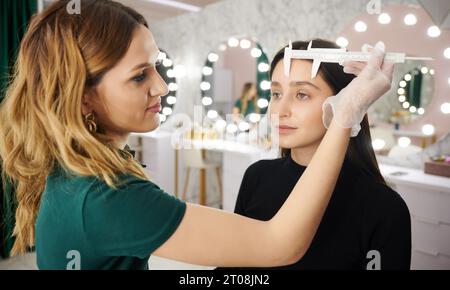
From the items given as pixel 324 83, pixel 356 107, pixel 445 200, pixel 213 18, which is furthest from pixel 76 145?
pixel 213 18

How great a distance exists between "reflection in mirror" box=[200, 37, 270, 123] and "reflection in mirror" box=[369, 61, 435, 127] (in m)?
0.93

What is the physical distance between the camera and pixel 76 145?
586 millimetres

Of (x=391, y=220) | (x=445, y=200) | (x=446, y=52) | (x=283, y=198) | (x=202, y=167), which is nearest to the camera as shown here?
(x=391, y=220)

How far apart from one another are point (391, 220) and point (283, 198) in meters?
0.27

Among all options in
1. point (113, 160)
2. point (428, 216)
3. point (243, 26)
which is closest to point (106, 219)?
point (113, 160)

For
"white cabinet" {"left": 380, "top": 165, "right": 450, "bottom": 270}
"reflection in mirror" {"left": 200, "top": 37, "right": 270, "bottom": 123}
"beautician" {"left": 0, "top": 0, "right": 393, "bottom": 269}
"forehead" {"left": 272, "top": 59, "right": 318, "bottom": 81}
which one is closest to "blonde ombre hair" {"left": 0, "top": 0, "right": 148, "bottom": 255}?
"beautician" {"left": 0, "top": 0, "right": 393, "bottom": 269}

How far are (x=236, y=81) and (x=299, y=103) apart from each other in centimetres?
224

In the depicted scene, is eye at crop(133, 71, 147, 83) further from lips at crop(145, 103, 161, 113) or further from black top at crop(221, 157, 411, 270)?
black top at crop(221, 157, 411, 270)

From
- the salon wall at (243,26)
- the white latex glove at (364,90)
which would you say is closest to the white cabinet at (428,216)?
the salon wall at (243,26)

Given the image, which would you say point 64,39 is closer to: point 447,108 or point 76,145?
point 76,145

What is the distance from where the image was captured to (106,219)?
51 cm

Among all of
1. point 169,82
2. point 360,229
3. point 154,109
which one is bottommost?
point 360,229

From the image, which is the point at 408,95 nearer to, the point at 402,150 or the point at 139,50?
the point at 402,150

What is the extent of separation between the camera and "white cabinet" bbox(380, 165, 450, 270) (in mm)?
1571
